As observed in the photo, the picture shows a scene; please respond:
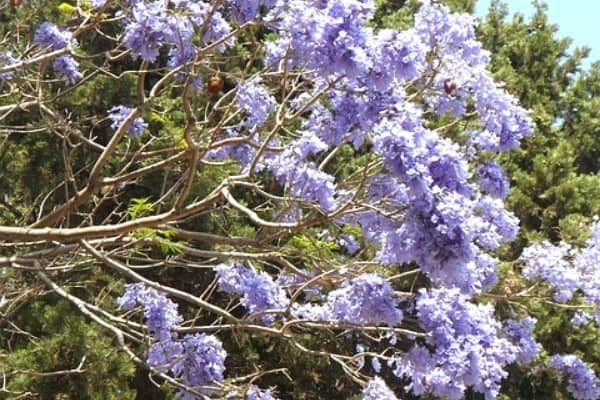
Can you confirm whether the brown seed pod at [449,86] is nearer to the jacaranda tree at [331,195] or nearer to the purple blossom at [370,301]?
the jacaranda tree at [331,195]

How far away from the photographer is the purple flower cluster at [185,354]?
5262 mm

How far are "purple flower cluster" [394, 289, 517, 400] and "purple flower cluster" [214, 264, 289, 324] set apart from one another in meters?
0.81

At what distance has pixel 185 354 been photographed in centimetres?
528

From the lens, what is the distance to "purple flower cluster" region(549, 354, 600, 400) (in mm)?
6582

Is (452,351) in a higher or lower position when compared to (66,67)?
higher

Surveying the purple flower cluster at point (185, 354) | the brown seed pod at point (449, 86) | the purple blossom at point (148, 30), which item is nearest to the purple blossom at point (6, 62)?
the purple blossom at point (148, 30)

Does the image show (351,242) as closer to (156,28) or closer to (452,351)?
(452,351)

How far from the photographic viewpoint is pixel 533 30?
34.5ft

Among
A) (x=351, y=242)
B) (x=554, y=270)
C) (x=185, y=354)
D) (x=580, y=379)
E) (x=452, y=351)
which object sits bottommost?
(x=185, y=354)

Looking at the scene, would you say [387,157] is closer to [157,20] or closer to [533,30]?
[157,20]

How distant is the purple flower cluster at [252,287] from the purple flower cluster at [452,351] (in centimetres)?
81

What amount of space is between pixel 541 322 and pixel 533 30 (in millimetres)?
3704

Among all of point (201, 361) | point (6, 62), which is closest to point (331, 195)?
point (201, 361)

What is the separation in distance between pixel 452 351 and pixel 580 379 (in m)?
2.44
